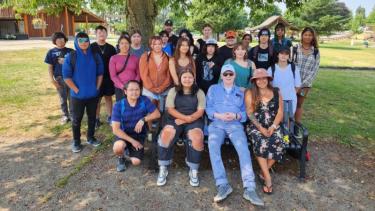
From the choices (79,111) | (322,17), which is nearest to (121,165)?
(79,111)

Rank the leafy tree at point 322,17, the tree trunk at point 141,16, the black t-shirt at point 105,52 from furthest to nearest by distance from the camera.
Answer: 1. the leafy tree at point 322,17
2. the tree trunk at point 141,16
3. the black t-shirt at point 105,52

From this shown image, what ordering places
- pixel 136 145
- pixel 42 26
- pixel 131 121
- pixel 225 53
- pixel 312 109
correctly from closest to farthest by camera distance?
pixel 136 145 → pixel 131 121 → pixel 225 53 → pixel 312 109 → pixel 42 26

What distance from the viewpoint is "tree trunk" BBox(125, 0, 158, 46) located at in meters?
7.90

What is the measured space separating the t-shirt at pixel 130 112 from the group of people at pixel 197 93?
15 mm

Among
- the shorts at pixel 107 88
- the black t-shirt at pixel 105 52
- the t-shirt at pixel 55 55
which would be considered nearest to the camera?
the black t-shirt at pixel 105 52

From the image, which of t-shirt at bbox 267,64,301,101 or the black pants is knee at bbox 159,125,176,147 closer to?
the black pants

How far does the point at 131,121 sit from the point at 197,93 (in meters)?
1.07

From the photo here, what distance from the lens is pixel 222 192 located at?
161 inches

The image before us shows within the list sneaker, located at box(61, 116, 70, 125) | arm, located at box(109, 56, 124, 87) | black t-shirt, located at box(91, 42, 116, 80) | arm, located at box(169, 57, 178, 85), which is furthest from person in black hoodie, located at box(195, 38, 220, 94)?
sneaker, located at box(61, 116, 70, 125)

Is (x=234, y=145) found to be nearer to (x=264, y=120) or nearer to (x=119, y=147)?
(x=264, y=120)

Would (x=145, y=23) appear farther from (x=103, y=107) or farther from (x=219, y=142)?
(x=219, y=142)

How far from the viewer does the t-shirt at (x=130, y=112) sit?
4.77m

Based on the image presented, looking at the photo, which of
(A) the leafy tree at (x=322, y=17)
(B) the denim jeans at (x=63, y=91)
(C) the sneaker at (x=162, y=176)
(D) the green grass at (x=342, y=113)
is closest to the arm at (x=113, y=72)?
(B) the denim jeans at (x=63, y=91)

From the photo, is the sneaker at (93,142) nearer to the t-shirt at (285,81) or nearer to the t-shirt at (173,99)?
the t-shirt at (173,99)
